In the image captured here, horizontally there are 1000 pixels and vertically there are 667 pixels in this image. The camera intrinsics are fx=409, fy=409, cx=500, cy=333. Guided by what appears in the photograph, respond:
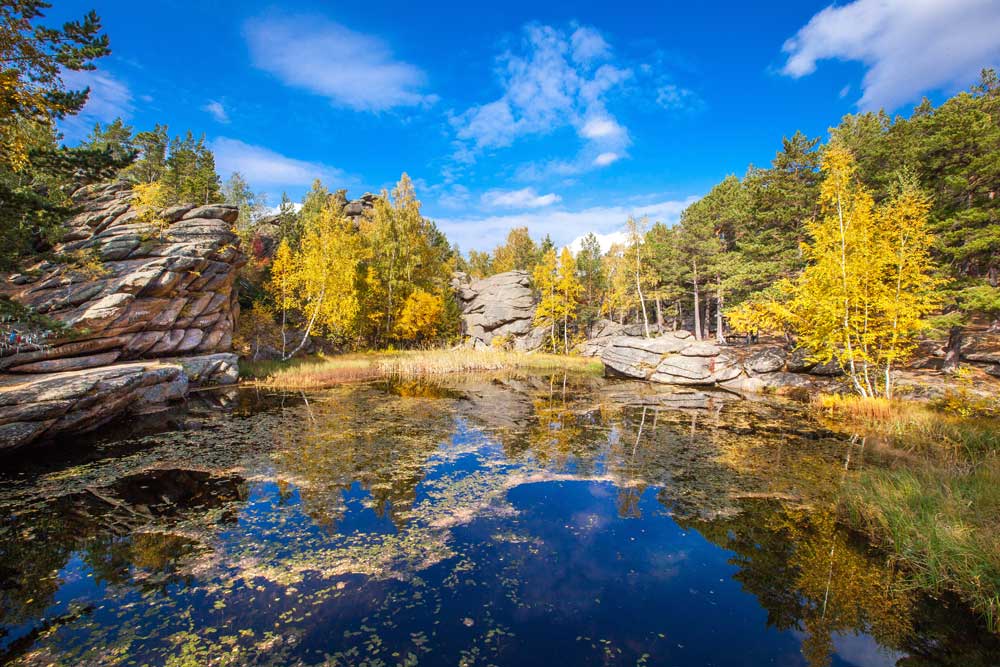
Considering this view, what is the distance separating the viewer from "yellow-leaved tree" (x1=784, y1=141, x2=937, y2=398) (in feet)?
50.2

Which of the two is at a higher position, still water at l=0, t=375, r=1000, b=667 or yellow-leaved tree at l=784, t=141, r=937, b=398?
yellow-leaved tree at l=784, t=141, r=937, b=398

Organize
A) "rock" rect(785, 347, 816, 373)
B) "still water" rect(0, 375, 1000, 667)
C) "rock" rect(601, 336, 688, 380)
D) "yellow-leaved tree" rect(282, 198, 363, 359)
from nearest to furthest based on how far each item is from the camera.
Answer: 1. "still water" rect(0, 375, 1000, 667)
2. "rock" rect(785, 347, 816, 373)
3. "rock" rect(601, 336, 688, 380)
4. "yellow-leaved tree" rect(282, 198, 363, 359)

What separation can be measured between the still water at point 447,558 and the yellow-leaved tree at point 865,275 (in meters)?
6.36

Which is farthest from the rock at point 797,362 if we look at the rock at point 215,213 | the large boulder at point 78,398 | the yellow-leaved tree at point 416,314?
the rock at point 215,213

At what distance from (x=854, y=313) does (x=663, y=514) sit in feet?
47.2

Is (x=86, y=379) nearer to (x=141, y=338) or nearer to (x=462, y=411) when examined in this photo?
(x=141, y=338)

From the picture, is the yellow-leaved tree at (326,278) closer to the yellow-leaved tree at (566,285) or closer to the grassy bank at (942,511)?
the yellow-leaved tree at (566,285)

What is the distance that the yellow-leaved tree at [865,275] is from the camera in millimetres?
15297

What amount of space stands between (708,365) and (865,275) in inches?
407

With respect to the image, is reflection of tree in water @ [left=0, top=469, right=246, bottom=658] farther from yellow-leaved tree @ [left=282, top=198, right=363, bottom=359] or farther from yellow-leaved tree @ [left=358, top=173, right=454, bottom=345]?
yellow-leaved tree @ [left=358, top=173, right=454, bottom=345]

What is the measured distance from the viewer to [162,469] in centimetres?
955

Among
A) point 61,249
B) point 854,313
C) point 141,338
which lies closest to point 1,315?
point 141,338

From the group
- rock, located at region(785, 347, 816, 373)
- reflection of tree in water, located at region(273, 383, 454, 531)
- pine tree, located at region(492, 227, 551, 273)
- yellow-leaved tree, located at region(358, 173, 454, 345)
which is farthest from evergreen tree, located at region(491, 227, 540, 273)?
reflection of tree in water, located at region(273, 383, 454, 531)

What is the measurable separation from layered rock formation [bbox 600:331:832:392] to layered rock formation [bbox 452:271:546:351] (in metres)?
18.0
